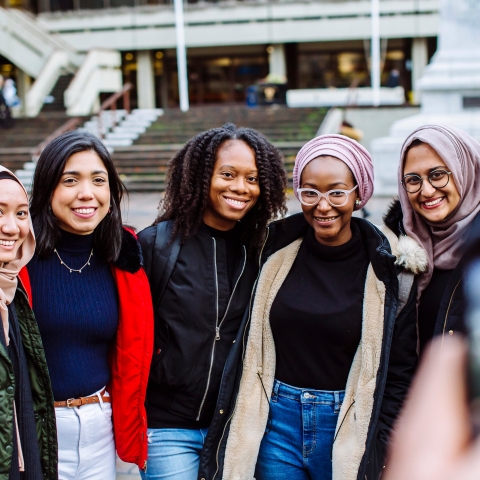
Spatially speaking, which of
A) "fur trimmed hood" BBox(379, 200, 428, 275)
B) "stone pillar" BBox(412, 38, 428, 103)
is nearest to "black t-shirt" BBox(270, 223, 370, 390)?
"fur trimmed hood" BBox(379, 200, 428, 275)

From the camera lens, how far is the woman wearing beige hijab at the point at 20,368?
2127 mm

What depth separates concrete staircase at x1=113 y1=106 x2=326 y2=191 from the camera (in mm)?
15875

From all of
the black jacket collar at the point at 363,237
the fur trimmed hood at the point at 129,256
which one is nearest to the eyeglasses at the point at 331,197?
the black jacket collar at the point at 363,237

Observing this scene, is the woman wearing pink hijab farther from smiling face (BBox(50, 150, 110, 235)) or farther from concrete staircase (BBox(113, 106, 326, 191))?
concrete staircase (BBox(113, 106, 326, 191))

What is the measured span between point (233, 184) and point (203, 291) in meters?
0.50

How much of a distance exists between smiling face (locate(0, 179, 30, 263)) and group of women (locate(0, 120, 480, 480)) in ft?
0.17

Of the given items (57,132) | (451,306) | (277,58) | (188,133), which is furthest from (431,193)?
(277,58)

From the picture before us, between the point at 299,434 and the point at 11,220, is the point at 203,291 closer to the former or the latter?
the point at 299,434

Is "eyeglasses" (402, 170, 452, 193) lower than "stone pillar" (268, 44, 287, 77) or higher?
lower

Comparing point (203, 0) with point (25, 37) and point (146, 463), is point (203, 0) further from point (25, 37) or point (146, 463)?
point (146, 463)

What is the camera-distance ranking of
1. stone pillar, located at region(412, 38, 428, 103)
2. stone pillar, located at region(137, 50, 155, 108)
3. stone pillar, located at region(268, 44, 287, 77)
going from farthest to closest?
stone pillar, located at region(137, 50, 155, 108) < stone pillar, located at region(268, 44, 287, 77) < stone pillar, located at region(412, 38, 428, 103)

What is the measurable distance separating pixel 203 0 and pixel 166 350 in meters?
33.2

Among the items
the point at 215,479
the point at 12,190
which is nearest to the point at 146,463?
the point at 215,479

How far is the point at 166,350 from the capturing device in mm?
2734
